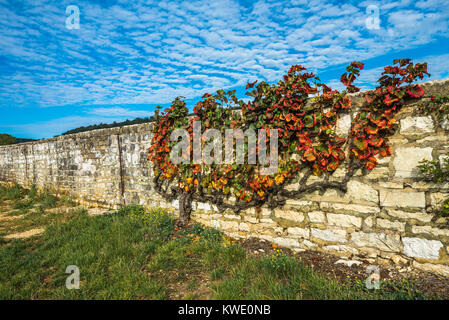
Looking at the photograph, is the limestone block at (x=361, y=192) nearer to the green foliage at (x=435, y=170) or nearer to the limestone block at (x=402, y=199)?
the limestone block at (x=402, y=199)

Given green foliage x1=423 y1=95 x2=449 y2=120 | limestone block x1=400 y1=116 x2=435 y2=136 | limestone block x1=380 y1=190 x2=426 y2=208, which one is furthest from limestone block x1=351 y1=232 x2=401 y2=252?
green foliage x1=423 y1=95 x2=449 y2=120

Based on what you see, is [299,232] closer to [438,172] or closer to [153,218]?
[438,172]

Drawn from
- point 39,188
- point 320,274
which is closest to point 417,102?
point 320,274

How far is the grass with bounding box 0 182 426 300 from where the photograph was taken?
2.43 m

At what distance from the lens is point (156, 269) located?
3.09 m

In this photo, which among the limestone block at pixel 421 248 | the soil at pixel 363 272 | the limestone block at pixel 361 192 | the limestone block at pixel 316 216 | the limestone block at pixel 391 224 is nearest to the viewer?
the soil at pixel 363 272

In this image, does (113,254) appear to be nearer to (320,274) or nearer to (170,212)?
(170,212)

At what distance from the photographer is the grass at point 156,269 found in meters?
2.43

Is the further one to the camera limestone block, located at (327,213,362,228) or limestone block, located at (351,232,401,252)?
limestone block, located at (327,213,362,228)

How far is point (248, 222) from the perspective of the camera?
3805mm

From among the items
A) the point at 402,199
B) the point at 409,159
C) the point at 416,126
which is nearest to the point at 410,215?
the point at 402,199

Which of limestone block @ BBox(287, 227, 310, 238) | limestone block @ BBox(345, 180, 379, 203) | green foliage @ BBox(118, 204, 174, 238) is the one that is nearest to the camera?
limestone block @ BBox(345, 180, 379, 203)

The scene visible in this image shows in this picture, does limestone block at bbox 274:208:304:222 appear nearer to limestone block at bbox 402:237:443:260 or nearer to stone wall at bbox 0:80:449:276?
stone wall at bbox 0:80:449:276

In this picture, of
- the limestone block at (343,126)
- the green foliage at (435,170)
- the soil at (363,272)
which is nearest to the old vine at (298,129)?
the limestone block at (343,126)
